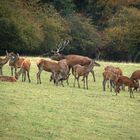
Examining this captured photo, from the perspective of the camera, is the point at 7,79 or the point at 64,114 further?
the point at 7,79

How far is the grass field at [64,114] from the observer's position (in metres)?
15.1

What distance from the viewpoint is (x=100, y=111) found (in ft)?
62.1

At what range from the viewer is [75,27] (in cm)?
6562

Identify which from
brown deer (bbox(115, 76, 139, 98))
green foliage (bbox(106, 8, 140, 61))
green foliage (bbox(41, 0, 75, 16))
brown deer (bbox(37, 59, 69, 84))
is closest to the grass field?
brown deer (bbox(115, 76, 139, 98))

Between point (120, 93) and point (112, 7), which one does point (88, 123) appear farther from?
point (112, 7)

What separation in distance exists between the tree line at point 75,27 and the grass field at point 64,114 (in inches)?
1189

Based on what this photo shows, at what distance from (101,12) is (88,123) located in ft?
178

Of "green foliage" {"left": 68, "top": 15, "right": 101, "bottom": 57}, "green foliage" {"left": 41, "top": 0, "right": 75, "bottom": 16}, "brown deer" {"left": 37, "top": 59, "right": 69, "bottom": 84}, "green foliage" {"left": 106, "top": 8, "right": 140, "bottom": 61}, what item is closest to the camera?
"brown deer" {"left": 37, "top": 59, "right": 69, "bottom": 84}

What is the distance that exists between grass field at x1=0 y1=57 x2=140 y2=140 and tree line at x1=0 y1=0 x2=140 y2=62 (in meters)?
30.2

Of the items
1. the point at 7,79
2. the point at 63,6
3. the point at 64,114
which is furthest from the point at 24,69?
the point at 63,6

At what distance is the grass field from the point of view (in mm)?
15109

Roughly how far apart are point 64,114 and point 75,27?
48530mm

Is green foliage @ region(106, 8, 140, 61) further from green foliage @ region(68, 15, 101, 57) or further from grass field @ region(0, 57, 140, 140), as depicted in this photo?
grass field @ region(0, 57, 140, 140)

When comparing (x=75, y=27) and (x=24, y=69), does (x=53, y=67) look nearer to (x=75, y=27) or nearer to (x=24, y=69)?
(x=24, y=69)
